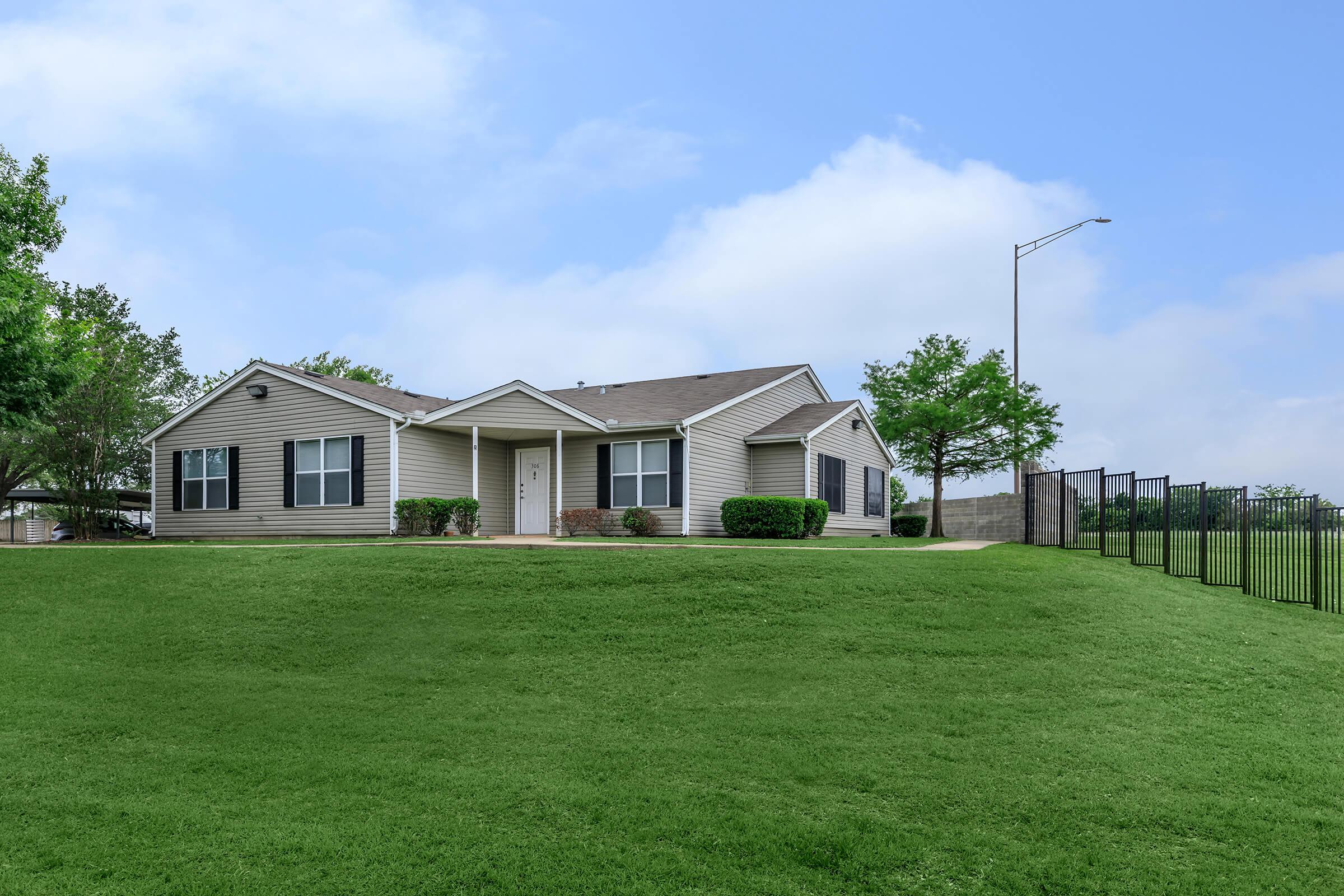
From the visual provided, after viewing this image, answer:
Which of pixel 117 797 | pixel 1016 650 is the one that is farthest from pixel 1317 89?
pixel 117 797

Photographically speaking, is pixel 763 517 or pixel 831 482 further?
pixel 831 482

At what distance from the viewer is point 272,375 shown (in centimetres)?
2089

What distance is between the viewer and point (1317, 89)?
630 inches

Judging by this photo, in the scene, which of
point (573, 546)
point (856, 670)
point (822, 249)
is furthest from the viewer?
point (822, 249)

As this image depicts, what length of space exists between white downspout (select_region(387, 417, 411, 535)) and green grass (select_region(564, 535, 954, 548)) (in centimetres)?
401

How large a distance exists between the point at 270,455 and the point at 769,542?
498 inches

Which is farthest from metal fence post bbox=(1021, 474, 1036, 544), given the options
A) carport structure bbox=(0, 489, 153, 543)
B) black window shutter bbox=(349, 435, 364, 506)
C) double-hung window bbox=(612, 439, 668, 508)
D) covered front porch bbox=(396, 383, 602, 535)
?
carport structure bbox=(0, 489, 153, 543)

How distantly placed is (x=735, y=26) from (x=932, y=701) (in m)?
14.4

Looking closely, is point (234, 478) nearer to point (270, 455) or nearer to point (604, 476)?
point (270, 455)

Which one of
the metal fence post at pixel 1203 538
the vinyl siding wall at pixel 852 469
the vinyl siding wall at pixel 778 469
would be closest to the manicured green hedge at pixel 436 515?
the vinyl siding wall at pixel 778 469

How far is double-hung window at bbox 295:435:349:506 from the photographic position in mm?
19750

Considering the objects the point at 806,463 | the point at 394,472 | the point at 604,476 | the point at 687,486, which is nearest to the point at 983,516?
the point at 806,463

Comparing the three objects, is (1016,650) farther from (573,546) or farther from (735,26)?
(735,26)

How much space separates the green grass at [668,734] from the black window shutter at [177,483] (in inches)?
444
